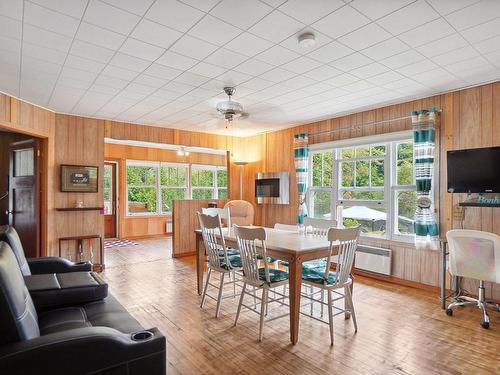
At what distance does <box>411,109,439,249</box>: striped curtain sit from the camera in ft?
13.0

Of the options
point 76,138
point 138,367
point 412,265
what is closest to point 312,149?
point 412,265

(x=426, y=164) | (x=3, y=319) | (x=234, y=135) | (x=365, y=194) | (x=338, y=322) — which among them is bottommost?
(x=338, y=322)

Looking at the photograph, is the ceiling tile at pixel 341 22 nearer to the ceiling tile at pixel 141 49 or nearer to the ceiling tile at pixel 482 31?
the ceiling tile at pixel 482 31

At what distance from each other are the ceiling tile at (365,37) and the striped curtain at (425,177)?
1.82m

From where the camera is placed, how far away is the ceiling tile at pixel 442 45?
8.51 ft

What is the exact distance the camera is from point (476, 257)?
10.1 feet

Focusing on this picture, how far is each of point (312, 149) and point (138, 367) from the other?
4715 millimetres

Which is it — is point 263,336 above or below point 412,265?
below

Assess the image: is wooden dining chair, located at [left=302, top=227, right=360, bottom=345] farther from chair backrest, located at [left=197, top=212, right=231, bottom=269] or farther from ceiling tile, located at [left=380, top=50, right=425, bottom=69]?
ceiling tile, located at [left=380, top=50, right=425, bottom=69]

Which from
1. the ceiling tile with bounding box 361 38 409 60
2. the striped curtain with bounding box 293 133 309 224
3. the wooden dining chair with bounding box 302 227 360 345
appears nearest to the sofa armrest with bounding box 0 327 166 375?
the wooden dining chair with bounding box 302 227 360 345

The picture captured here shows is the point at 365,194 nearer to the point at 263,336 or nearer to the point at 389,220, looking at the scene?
the point at 389,220

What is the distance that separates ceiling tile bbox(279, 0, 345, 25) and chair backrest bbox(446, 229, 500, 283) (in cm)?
248

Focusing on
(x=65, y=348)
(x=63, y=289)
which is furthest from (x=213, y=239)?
(x=65, y=348)

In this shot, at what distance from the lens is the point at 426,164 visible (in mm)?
4008
